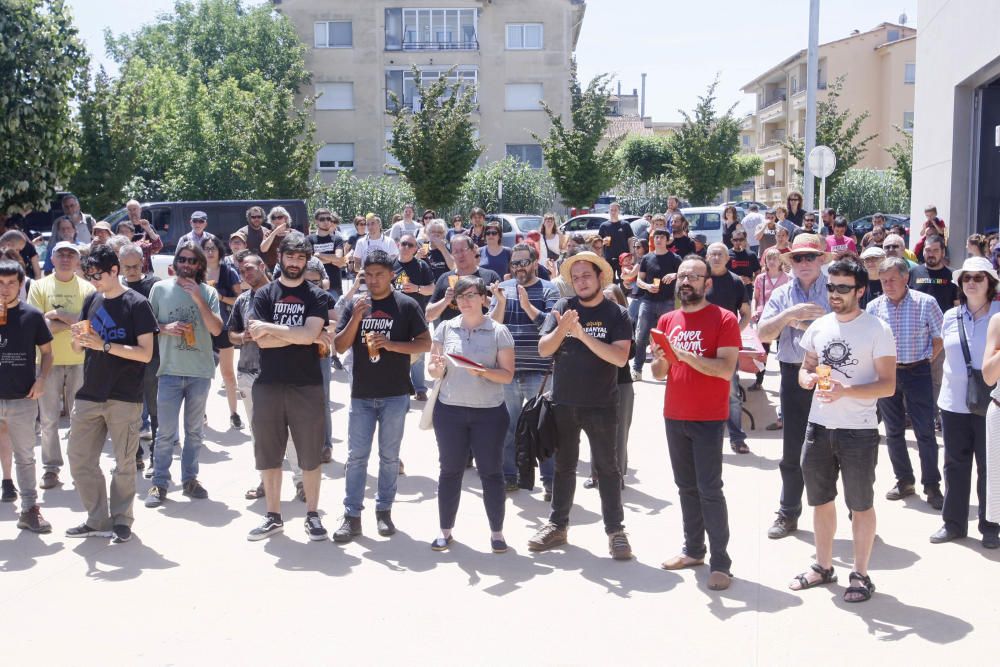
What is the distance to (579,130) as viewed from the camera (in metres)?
34.4

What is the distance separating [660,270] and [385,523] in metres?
5.80

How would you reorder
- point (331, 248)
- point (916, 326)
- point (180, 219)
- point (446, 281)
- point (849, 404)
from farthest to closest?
Result: point (180, 219), point (331, 248), point (446, 281), point (916, 326), point (849, 404)

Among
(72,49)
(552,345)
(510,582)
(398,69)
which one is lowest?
(510,582)

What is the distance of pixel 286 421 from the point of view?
6.62 metres

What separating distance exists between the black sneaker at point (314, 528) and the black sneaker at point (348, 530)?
94mm

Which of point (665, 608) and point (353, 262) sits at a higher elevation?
point (353, 262)

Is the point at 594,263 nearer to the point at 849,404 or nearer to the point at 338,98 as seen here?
the point at 849,404

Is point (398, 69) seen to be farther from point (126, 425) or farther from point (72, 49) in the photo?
point (126, 425)

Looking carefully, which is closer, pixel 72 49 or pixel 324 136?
pixel 72 49

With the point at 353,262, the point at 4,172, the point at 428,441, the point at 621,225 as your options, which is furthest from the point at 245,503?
the point at 621,225

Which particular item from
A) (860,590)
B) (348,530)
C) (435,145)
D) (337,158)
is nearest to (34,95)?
(348,530)

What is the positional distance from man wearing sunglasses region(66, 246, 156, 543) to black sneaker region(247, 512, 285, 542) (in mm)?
843

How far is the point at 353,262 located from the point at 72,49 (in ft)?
16.6

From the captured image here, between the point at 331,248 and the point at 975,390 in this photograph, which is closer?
the point at 975,390
